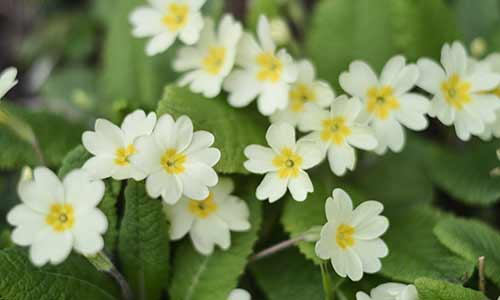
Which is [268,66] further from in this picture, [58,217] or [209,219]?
[58,217]

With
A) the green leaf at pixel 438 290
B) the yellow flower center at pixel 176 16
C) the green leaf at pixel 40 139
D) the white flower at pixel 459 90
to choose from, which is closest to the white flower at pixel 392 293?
the green leaf at pixel 438 290

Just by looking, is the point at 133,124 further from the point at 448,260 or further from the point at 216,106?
the point at 448,260

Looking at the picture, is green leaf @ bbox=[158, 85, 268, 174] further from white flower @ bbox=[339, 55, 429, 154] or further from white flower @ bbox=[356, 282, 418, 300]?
white flower @ bbox=[356, 282, 418, 300]

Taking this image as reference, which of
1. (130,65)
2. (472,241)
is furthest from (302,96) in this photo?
(130,65)

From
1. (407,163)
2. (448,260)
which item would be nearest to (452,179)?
(407,163)

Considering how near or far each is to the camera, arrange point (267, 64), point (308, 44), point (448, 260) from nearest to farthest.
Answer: point (448, 260) < point (267, 64) < point (308, 44)
